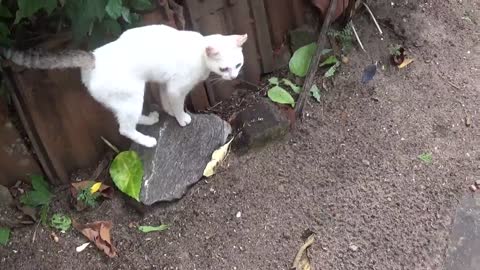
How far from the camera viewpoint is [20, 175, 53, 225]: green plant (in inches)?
93.0

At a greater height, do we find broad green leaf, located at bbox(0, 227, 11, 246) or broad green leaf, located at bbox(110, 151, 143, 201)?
broad green leaf, located at bbox(110, 151, 143, 201)

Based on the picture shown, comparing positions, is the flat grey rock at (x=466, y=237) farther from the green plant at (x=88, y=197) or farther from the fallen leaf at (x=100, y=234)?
the green plant at (x=88, y=197)

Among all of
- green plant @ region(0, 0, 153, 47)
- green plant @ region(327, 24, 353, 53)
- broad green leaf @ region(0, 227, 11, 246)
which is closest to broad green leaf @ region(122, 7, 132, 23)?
green plant @ region(0, 0, 153, 47)

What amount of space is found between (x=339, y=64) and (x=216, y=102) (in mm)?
542

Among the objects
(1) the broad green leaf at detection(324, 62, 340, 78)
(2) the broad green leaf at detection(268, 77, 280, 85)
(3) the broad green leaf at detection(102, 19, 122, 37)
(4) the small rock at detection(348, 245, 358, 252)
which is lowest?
(4) the small rock at detection(348, 245, 358, 252)

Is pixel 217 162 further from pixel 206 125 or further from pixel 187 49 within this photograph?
pixel 187 49

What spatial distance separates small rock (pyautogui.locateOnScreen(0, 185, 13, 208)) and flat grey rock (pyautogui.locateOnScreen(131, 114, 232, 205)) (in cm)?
47

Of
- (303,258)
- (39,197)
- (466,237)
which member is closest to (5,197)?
(39,197)

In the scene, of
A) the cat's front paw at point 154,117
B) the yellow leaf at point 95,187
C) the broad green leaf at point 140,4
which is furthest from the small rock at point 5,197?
the broad green leaf at point 140,4

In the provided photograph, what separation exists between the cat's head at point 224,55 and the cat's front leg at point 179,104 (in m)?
0.15

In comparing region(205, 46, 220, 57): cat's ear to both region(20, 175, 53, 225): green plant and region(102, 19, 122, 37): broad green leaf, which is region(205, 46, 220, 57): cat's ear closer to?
region(102, 19, 122, 37): broad green leaf

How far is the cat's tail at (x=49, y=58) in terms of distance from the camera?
6.57 ft

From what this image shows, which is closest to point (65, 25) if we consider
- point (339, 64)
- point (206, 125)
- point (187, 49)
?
point (187, 49)

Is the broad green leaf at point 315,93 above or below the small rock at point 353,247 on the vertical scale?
above
